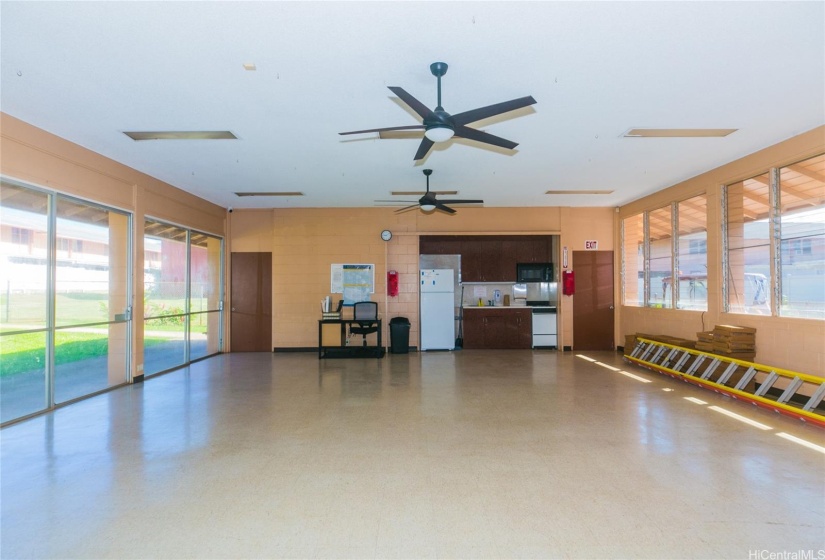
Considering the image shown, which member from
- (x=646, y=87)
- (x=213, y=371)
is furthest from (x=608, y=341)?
(x=213, y=371)

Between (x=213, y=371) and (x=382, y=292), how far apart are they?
377 cm

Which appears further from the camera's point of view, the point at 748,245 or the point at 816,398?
the point at 748,245

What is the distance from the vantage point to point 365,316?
348 inches

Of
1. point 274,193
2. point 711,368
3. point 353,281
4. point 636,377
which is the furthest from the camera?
point 353,281

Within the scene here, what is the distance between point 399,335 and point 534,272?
3.46 meters

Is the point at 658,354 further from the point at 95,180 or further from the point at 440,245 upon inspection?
the point at 95,180

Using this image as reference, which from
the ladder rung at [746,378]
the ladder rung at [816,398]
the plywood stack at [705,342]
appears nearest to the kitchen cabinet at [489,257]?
the plywood stack at [705,342]

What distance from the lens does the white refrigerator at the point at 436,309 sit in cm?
947

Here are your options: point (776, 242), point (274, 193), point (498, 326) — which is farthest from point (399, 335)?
point (776, 242)

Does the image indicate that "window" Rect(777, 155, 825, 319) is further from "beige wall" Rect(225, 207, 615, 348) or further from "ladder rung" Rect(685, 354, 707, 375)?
"beige wall" Rect(225, 207, 615, 348)

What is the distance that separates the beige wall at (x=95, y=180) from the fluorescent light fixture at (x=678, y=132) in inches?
269

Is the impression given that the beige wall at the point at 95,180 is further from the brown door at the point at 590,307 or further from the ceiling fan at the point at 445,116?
the brown door at the point at 590,307

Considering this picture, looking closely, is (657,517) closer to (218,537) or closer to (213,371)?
(218,537)

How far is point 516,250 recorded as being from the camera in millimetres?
9914
